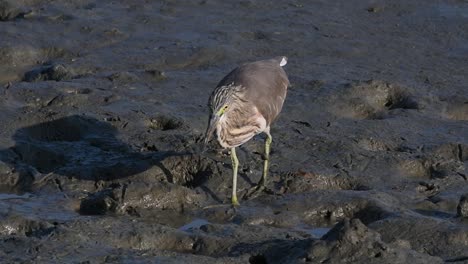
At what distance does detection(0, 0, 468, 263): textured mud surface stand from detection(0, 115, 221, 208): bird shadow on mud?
2 centimetres

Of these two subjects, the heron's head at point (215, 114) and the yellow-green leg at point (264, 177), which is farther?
Result: the yellow-green leg at point (264, 177)

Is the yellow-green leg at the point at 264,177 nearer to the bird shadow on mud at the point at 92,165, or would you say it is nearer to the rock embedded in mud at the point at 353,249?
the bird shadow on mud at the point at 92,165

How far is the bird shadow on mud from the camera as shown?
31.3ft

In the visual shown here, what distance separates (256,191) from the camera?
9.45 m

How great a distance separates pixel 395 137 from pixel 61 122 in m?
3.23

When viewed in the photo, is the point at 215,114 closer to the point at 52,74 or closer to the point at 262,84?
the point at 262,84

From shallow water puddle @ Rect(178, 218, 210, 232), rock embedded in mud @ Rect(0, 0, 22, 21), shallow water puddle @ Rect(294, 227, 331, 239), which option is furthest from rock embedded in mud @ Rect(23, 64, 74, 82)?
shallow water puddle @ Rect(294, 227, 331, 239)

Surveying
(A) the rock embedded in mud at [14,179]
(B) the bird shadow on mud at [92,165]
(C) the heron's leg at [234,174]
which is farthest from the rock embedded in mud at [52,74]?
(C) the heron's leg at [234,174]

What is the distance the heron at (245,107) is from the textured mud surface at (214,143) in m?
0.43

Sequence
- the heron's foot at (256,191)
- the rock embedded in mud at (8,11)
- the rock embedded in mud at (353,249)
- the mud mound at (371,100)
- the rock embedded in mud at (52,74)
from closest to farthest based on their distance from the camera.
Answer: the rock embedded in mud at (353,249) → the heron's foot at (256,191) → the mud mound at (371,100) → the rock embedded in mud at (52,74) → the rock embedded in mud at (8,11)

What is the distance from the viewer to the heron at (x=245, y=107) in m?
9.05

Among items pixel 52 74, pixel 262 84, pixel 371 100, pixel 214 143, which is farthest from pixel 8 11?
pixel 262 84

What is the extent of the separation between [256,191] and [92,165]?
4.99ft

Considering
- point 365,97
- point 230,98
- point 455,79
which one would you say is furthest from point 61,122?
point 455,79
